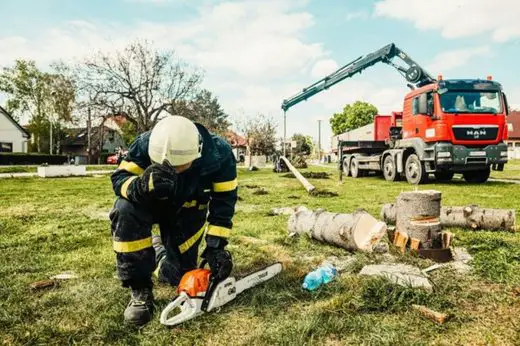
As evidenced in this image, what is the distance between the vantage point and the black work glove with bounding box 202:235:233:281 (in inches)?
98.3

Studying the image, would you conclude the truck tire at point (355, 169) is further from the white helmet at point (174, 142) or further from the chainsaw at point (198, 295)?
the white helmet at point (174, 142)

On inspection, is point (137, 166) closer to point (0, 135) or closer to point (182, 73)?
point (182, 73)

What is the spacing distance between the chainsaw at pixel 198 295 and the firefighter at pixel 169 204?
0.08 m

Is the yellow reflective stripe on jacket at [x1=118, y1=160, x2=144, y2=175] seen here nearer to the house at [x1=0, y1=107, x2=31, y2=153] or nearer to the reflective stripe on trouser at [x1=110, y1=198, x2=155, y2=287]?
the reflective stripe on trouser at [x1=110, y1=198, x2=155, y2=287]

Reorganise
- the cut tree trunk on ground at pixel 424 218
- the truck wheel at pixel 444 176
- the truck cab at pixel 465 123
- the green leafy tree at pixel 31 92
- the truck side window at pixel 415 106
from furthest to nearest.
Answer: the green leafy tree at pixel 31 92, the truck wheel at pixel 444 176, the truck side window at pixel 415 106, the truck cab at pixel 465 123, the cut tree trunk on ground at pixel 424 218

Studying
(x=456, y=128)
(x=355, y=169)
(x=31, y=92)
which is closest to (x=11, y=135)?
(x=31, y=92)

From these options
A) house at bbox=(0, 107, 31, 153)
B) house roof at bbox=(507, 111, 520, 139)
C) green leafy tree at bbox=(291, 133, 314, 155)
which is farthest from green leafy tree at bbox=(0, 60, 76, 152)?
house roof at bbox=(507, 111, 520, 139)

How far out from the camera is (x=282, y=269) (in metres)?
3.22

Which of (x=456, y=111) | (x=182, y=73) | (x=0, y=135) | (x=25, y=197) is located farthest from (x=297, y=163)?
(x=0, y=135)

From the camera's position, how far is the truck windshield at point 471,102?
10656 mm

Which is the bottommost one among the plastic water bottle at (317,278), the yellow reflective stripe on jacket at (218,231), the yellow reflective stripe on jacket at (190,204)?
the plastic water bottle at (317,278)

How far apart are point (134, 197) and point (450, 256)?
106 inches

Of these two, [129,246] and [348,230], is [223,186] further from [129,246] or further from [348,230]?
[348,230]


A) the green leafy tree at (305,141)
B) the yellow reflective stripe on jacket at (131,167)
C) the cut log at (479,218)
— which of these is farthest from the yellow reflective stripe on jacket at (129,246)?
the green leafy tree at (305,141)
